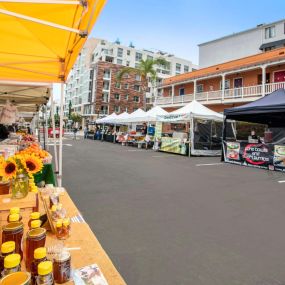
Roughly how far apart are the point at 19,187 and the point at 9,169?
0.88ft

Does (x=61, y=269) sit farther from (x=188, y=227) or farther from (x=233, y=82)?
(x=233, y=82)

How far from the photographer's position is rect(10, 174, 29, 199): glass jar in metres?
2.04

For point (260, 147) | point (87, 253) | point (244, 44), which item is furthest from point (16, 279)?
point (244, 44)

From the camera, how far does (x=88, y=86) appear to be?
61656mm

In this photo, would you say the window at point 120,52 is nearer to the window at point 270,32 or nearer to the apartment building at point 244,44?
the apartment building at point 244,44

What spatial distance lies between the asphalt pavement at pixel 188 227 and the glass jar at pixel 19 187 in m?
1.34

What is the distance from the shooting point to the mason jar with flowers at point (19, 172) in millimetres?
2070

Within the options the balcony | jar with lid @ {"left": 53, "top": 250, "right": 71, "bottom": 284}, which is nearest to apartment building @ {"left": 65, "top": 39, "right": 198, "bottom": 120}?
the balcony

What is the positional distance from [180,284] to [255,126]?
21.2 meters

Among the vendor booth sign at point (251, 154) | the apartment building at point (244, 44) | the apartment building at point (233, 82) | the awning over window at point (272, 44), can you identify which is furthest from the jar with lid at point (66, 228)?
the awning over window at point (272, 44)

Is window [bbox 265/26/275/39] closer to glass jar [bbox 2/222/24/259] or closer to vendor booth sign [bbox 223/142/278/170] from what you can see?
vendor booth sign [bbox 223/142/278/170]

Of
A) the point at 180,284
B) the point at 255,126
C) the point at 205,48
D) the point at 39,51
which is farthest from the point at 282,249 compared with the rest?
the point at 205,48

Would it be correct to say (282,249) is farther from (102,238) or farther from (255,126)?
(255,126)

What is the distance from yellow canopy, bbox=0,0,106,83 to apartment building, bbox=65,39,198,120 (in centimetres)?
5204
